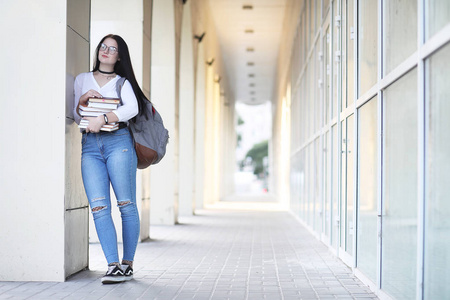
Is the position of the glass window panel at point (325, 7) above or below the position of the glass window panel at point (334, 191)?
above

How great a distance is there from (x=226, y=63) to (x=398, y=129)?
22.4 meters

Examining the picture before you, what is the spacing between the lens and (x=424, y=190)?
9.25ft

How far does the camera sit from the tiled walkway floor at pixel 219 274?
3.89 m

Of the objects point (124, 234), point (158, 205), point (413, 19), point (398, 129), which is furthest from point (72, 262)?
point (158, 205)

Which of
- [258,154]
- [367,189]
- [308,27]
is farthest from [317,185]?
[258,154]

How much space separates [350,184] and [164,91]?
16.3 ft

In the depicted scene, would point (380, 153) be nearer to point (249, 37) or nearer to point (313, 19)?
point (313, 19)

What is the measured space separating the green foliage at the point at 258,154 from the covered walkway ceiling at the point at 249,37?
105 feet

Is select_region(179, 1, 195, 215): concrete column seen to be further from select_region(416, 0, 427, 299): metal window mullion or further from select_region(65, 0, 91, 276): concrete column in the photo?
select_region(416, 0, 427, 299): metal window mullion

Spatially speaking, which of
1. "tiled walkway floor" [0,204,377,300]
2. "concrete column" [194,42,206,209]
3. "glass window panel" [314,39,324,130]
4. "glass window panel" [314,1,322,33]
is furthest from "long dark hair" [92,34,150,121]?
"concrete column" [194,42,206,209]

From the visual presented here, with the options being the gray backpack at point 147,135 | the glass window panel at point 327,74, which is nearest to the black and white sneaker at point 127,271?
the gray backpack at point 147,135

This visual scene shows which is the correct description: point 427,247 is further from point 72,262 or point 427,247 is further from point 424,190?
point 72,262

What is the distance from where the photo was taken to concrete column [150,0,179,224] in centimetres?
956

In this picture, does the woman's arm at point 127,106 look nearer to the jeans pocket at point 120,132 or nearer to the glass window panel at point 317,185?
the jeans pocket at point 120,132
